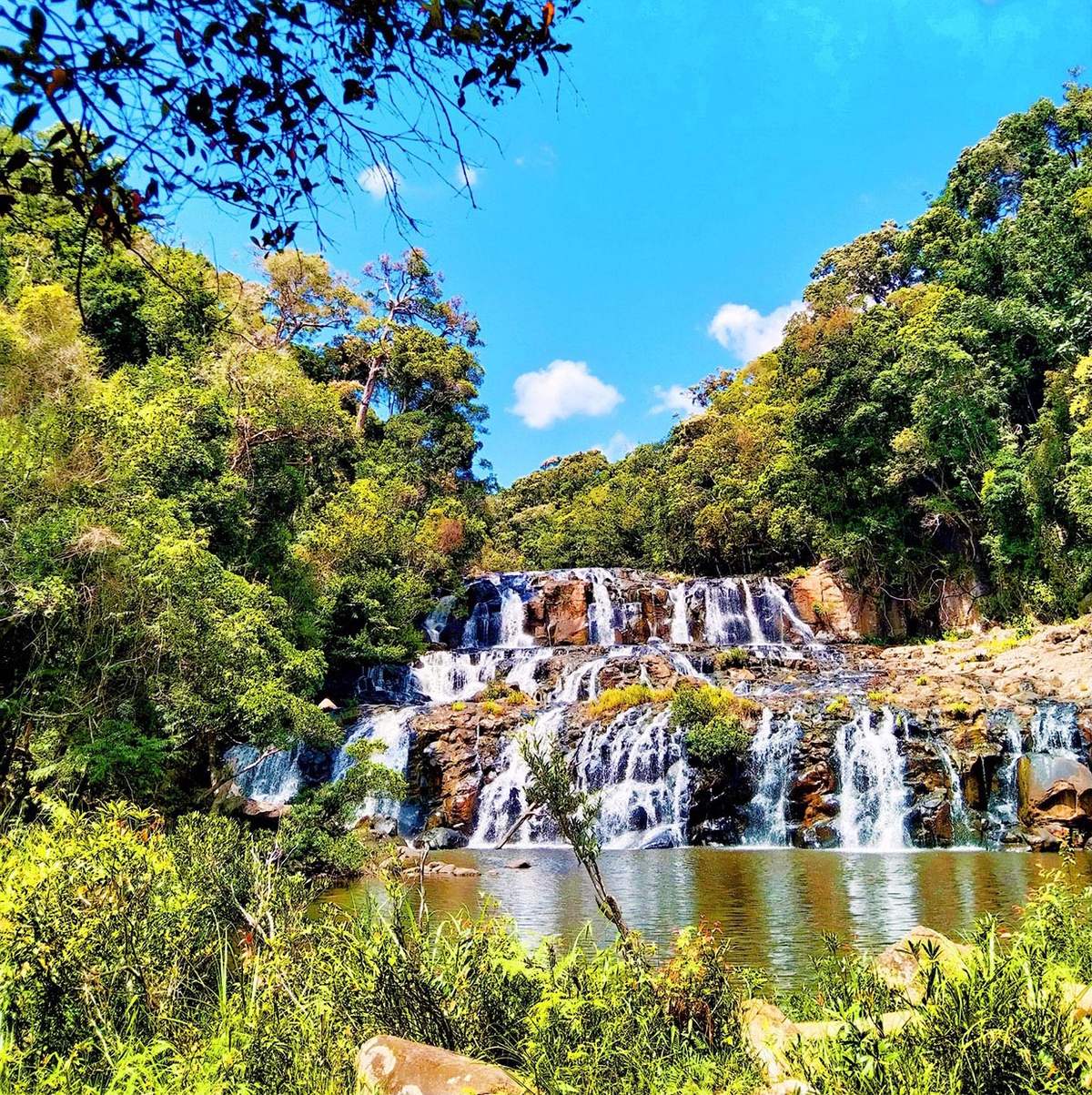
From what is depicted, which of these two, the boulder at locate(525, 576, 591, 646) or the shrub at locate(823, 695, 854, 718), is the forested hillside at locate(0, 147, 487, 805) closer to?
the boulder at locate(525, 576, 591, 646)

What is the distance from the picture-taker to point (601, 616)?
92.5ft

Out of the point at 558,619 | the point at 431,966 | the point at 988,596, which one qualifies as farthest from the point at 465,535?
the point at 431,966

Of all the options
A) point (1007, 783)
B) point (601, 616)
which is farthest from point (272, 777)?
point (1007, 783)

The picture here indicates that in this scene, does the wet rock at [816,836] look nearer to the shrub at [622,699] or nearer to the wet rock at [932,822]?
the wet rock at [932,822]

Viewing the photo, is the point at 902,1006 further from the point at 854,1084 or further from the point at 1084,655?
the point at 1084,655

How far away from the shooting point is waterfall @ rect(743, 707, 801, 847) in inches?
606

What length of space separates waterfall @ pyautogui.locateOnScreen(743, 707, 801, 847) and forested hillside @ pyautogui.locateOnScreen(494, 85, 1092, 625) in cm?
1127

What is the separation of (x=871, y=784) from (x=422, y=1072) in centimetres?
1475

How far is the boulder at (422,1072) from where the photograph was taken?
7.82ft

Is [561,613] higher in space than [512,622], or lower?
higher

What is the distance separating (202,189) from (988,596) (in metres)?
29.2

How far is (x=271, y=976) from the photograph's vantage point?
325cm

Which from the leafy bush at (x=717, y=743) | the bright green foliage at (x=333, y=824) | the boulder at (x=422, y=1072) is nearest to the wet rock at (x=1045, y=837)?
the leafy bush at (x=717, y=743)

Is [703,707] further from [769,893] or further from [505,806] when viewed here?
[769,893]
